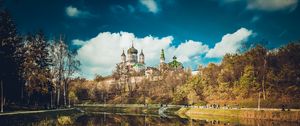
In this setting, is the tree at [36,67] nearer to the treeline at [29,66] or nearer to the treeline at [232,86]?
the treeline at [29,66]

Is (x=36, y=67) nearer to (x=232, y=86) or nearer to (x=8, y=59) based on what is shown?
(x=8, y=59)

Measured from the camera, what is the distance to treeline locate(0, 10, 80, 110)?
147 feet

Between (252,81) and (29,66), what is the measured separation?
44.4m

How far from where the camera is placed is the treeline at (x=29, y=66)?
4471cm

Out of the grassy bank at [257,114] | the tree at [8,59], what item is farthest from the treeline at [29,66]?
the grassy bank at [257,114]

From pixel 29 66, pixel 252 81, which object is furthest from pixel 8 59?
A: pixel 252 81

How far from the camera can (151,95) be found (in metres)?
104

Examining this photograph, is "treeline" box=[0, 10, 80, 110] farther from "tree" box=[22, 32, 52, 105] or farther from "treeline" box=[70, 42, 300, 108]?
"treeline" box=[70, 42, 300, 108]

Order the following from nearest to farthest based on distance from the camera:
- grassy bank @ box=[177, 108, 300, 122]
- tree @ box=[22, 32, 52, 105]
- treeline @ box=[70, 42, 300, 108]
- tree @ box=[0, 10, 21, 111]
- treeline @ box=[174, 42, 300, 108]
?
tree @ box=[0, 10, 21, 111]
grassy bank @ box=[177, 108, 300, 122]
tree @ box=[22, 32, 52, 105]
treeline @ box=[174, 42, 300, 108]
treeline @ box=[70, 42, 300, 108]

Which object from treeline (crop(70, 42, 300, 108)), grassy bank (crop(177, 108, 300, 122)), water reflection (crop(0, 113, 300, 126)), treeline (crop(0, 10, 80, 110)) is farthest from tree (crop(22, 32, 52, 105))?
treeline (crop(70, 42, 300, 108))

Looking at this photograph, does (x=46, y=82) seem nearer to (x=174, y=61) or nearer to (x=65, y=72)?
(x=65, y=72)

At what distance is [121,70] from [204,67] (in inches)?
1225

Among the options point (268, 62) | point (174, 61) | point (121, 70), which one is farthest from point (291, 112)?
point (174, 61)

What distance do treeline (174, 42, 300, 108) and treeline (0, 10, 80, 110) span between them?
113 ft
